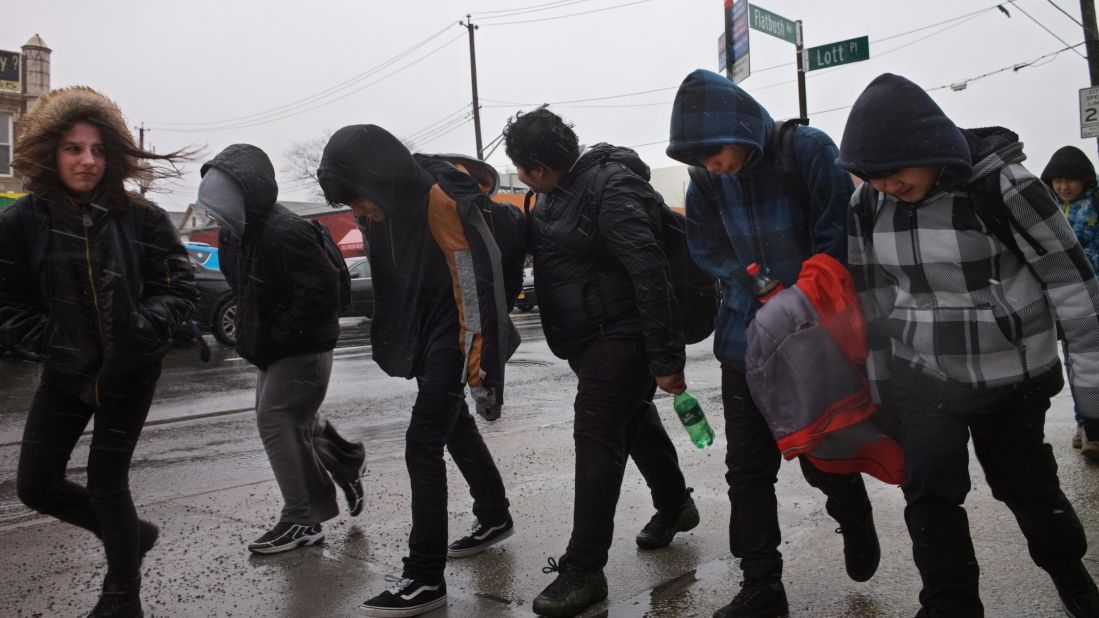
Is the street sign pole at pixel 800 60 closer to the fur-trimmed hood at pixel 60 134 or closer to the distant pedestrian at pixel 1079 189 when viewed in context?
the distant pedestrian at pixel 1079 189

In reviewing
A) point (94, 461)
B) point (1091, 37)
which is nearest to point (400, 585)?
point (94, 461)

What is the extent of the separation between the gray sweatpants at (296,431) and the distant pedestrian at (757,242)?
1848mm

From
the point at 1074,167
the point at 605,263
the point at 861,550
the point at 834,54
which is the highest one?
the point at 834,54

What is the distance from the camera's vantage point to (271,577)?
3.73 metres

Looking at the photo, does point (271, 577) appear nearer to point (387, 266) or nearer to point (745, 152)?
point (387, 266)

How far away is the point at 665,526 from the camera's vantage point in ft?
13.0

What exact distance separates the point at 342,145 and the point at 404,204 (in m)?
0.32

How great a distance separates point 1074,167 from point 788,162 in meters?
3.29

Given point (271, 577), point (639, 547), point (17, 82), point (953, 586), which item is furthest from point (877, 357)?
point (17, 82)

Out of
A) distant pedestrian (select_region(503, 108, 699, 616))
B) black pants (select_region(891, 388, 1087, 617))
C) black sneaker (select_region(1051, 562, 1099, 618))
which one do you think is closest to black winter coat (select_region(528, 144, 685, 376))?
distant pedestrian (select_region(503, 108, 699, 616))

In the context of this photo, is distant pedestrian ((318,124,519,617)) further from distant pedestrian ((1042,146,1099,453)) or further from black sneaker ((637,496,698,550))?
distant pedestrian ((1042,146,1099,453))

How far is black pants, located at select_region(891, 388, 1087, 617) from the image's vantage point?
2.65 metres

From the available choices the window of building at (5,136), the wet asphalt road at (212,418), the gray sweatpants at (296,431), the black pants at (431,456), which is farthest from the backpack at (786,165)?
the window of building at (5,136)

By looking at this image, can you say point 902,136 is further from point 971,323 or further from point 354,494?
point 354,494
